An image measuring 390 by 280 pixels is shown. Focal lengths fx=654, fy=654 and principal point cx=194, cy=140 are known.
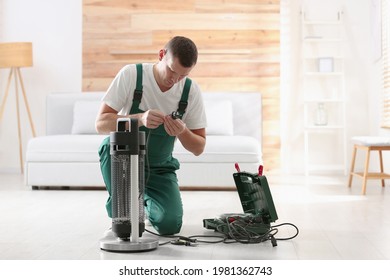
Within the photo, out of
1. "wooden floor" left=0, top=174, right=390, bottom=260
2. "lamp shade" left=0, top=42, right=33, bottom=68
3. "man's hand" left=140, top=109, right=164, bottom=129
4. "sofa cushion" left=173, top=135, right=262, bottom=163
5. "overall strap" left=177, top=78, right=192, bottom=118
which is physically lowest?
"wooden floor" left=0, top=174, right=390, bottom=260

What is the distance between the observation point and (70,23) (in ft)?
22.7

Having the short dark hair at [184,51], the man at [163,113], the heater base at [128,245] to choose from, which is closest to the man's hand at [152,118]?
the man at [163,113]

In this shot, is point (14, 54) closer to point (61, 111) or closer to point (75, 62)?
point (75, 62)

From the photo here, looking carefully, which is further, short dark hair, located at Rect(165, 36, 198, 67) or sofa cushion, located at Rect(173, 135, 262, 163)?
sofa cushion, located at Rect(173, 135, 262, 163)

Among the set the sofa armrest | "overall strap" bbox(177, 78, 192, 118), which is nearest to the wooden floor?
"overall strap" bbox(177, 78, 192, 118)

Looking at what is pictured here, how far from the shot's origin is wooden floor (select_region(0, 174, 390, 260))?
262cm

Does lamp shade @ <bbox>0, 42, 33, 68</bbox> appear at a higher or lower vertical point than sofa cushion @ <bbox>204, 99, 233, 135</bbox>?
higher

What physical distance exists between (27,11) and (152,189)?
14.4ft

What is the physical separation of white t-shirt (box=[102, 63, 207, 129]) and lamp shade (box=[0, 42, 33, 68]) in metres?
3.90

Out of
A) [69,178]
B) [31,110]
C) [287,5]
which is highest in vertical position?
[287,5]

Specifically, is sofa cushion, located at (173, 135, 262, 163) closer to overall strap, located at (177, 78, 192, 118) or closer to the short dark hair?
overall strap, located at (177, 78, 192, 118)

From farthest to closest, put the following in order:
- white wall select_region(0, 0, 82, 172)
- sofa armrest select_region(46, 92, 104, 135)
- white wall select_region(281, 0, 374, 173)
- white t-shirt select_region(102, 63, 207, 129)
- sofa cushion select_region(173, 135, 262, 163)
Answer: white wall select_region(0, 0, 82, 172), white wall select_region(281, 0, 374, 173), sofa armrest select_region(46, 92, 104, 135), sofa cushion select_region(173, 135, 262, 163), white t-shirt select_region(102, 63, 207, 129)
